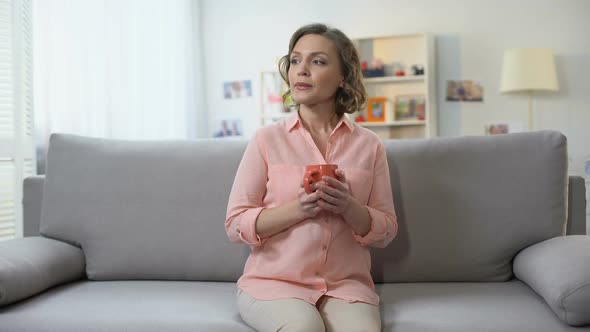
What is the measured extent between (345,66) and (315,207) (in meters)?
0.48

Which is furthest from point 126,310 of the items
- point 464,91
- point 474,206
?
point 464,91

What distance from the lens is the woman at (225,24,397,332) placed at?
1.42 metres

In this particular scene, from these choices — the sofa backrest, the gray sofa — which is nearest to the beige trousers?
the gray sofa

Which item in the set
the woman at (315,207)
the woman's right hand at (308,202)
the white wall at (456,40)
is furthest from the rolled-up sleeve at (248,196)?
the white wall at (456,40)

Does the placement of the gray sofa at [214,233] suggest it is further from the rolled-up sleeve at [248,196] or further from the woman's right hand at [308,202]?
the woman's right hand at [308,202]

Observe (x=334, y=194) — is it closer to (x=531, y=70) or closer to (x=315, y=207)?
(x=315, y=207)

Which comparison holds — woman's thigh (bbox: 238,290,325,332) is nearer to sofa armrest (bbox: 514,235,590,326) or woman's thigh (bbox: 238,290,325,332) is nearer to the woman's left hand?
the woman's left hand

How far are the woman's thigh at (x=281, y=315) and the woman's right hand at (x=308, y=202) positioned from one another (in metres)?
0.22

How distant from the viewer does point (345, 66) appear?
66.7 inches

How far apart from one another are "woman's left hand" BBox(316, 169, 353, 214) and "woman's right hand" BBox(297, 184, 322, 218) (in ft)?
0.03

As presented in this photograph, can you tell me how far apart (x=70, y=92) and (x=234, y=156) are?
1848 mm

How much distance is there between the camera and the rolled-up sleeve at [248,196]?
1521 millimetres

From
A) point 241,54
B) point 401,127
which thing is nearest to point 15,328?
point 401,127

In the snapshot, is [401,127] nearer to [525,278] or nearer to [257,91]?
[257,91]
